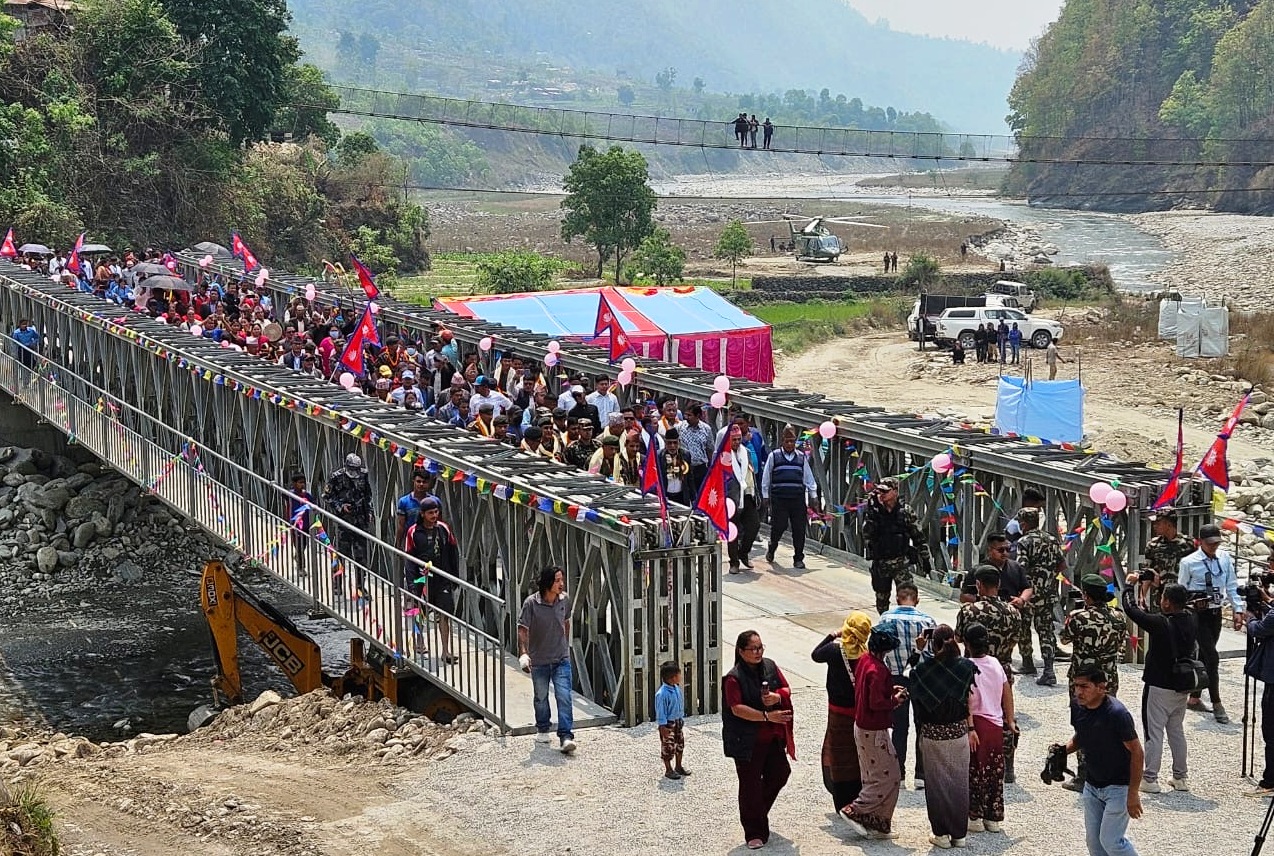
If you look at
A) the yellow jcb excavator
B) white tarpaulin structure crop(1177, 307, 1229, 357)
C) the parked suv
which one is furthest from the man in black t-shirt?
the parked suv

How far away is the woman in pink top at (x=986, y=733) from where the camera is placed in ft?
36.2

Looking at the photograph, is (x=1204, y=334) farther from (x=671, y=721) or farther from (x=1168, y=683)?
(x=671, y=721)

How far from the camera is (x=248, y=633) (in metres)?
19.6

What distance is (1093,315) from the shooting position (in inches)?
2387

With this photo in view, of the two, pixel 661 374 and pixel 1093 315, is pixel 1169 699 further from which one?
pixel 1093 315

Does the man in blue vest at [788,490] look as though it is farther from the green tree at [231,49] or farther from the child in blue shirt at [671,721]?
the green tree at [231,49]

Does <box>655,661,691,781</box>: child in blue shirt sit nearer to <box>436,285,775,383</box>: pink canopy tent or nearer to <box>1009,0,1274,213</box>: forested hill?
<box>436,285,775,383</box>: pink canopy tent

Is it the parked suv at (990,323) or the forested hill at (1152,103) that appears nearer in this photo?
the parked suv at (990,323)

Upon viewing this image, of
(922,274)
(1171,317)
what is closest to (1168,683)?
(1171,317)

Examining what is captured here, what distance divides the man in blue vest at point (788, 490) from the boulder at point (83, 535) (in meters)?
13.9

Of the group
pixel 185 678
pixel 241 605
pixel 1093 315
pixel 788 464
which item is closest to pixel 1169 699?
pixel 788 464

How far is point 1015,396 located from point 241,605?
1292 cm

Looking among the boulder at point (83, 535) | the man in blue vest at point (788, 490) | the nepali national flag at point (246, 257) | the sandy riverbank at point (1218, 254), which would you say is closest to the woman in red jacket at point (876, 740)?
the man in blue vest at point (788, 490)

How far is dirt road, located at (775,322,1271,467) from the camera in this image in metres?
36.9
